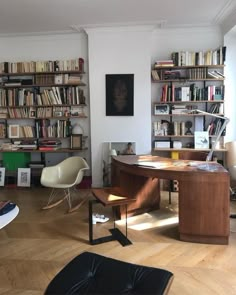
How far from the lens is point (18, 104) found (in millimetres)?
5219

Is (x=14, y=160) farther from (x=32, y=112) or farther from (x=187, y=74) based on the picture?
(x=187, y=74)

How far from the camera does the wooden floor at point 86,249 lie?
2209mm

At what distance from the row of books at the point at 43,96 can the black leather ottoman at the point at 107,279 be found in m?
3.76

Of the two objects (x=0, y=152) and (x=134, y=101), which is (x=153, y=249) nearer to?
(x=134, y=101)

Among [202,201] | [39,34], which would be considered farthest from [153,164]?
[39,34]

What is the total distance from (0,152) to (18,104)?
104cm

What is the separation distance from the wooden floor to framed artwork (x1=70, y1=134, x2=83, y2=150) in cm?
163

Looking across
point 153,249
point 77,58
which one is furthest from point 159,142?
point 153,249

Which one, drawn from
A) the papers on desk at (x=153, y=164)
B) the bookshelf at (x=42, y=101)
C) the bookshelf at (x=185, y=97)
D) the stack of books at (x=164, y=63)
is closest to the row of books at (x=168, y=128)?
the bookshelf at (x=185, y=97)

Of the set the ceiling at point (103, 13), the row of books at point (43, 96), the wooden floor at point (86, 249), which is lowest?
the wooden floor at point (86, 249)

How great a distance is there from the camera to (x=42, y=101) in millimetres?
5195

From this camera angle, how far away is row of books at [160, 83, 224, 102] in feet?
15.9

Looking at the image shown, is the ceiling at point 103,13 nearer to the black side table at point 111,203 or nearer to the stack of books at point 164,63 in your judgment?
the stack of books at point 164,63

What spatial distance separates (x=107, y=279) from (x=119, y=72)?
Answer: 13.1 ft
